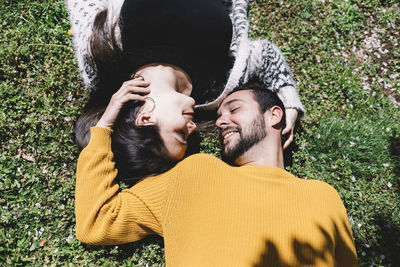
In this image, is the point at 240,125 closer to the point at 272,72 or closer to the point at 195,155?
the point at 195,155

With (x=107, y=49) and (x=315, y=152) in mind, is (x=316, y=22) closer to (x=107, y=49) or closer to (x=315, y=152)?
(x=315, y=152)

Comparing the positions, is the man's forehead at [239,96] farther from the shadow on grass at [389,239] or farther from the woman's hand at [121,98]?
the shadow on grass at [389,239]

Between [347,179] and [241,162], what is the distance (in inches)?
69.6

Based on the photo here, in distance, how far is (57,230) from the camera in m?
3.70

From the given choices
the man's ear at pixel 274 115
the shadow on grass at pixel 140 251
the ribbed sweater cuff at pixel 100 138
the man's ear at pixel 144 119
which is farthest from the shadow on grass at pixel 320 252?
the ribbed sweater cuff at pixel 100 138

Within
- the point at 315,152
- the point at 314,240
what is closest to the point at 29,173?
the point at 314,240

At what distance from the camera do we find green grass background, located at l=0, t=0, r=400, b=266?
370 centimetres

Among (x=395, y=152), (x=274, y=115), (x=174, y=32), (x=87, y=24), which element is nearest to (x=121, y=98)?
(x=174, y=32)

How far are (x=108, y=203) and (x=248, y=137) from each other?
1846 mm

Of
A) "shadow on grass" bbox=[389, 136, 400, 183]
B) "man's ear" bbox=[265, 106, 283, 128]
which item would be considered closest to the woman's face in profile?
"man's ear" bbox=[265, 106, 283, 128]

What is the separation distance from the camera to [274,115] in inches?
143

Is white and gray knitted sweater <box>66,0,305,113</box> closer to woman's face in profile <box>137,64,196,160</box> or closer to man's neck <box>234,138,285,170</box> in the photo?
woman's face in profile <box>137,64,196,160</box>

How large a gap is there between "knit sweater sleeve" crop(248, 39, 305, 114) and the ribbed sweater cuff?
6.96 feet

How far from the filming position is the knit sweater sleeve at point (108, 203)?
308 cm
